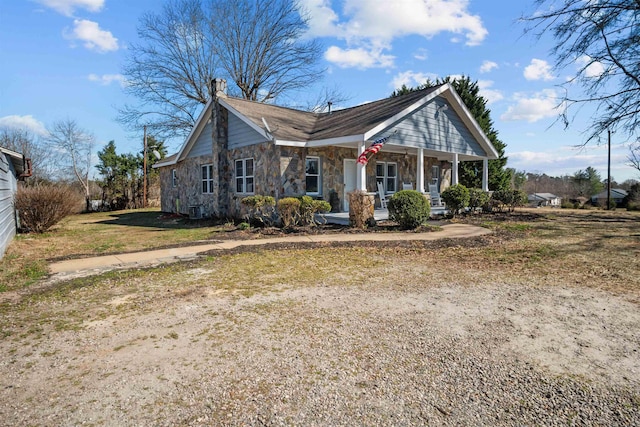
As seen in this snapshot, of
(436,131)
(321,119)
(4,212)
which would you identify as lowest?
(4,212)

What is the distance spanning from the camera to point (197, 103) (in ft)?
92.9

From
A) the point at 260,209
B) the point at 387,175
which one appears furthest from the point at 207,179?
the point at 387,175

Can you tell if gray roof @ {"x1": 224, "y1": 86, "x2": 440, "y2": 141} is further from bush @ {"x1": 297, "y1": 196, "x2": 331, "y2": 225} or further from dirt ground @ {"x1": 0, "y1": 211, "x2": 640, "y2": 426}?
dirt ground @ {"x1": 0, "y1": 211, "x2": 640, "y2": 426}

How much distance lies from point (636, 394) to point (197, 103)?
2988 cm

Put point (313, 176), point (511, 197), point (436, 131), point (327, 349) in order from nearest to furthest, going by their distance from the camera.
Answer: point (327, 349) < point (313, 176) < point (436, 131) < point (511, 197)

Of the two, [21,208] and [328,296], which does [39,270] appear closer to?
[328,296]

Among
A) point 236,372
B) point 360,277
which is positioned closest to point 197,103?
point 360,277

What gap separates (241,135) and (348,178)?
15.2 feet

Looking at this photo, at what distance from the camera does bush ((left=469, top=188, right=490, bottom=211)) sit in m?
15.5

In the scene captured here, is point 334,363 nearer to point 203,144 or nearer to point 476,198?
point 476,198

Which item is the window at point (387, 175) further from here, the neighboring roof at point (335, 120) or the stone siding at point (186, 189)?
the stone siding at point (186, 189)

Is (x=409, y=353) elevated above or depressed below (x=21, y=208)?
below

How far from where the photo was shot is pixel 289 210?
11.7 metres

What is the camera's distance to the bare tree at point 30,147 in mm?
31686
